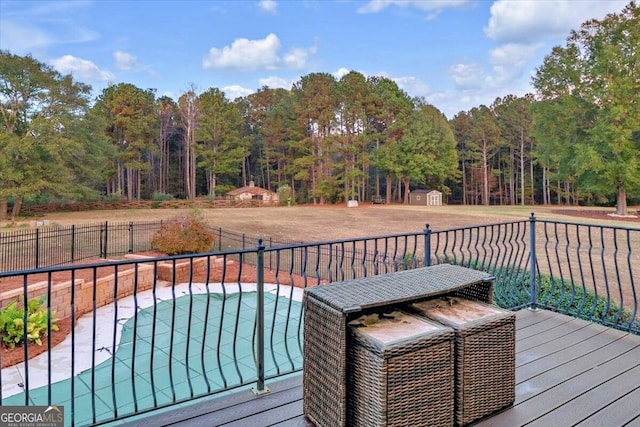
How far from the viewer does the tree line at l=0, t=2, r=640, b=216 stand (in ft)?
58.8

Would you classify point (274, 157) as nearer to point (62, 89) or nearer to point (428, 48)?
point (62, 89)

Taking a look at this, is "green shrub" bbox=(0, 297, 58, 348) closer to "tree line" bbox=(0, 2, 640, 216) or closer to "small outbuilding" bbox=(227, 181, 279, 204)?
"tree line" bbox=(0, 2, 640, 216)

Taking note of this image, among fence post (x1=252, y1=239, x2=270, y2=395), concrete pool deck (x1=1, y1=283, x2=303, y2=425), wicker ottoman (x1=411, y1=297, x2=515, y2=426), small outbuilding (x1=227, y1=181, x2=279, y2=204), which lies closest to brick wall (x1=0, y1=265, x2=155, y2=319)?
concrete pool deck (x1=1, y1=283, x2=303, y2=425)

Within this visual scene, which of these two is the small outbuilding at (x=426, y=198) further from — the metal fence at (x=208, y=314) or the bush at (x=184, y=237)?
the bush at (x=184, y=237)

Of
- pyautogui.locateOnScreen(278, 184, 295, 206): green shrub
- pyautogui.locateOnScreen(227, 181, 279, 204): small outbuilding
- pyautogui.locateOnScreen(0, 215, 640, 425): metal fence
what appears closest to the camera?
pyautogui.locateOnScreen(0, 215, 640, 425): metal fence

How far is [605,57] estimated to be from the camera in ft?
57.7

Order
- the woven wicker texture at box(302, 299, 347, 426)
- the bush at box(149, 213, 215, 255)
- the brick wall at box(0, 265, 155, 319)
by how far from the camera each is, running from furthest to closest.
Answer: the bush at box(149, 213, 215, 255) → the brick wall at box(0, 265, 155, 319) → the woven wicker texture at box(302, 299, 347, 426)

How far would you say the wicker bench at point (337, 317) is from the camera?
1575mm

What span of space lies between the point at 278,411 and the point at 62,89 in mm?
23010

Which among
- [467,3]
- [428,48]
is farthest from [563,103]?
[467,3]

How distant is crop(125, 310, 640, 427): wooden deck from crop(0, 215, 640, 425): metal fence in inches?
6.0

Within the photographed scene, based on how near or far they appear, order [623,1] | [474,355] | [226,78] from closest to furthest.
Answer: [474,355] → [623,1] → [226,78]

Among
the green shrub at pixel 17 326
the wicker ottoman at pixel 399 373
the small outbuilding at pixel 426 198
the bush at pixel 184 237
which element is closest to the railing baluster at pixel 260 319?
the wicker ottoman at pixel 399 373

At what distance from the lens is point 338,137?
28328mm
